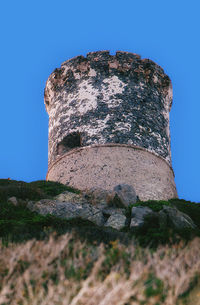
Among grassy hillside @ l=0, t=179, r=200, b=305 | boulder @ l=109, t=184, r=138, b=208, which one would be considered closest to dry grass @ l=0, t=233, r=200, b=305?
grassy hillside @ l=0, t=179, r=200, b=305

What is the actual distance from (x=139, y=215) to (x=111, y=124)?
677 cm

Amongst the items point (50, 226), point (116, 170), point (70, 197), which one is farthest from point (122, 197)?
point (50, 226)

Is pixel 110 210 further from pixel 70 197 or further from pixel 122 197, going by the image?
pixel 70 197

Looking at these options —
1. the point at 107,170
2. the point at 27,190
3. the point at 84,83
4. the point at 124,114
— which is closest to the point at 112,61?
the point at 84,83

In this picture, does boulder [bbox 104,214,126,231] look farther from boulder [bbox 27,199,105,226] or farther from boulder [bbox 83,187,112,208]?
boulder [bbox 83,187,112,208]

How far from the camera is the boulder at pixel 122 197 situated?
50.2ft

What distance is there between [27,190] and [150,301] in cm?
1021

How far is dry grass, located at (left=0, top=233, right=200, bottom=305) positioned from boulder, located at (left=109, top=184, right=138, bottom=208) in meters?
6.81

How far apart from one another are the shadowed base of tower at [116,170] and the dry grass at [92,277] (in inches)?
375

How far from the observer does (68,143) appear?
66.5 ft

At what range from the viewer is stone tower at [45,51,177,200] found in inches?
730

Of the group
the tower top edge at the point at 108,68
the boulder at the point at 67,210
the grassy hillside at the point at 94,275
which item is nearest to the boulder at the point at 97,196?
the boulder at the point at 67,210

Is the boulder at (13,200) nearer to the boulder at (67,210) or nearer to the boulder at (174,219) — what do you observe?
the boulder at (67,210)

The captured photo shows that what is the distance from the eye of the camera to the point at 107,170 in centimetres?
1828
